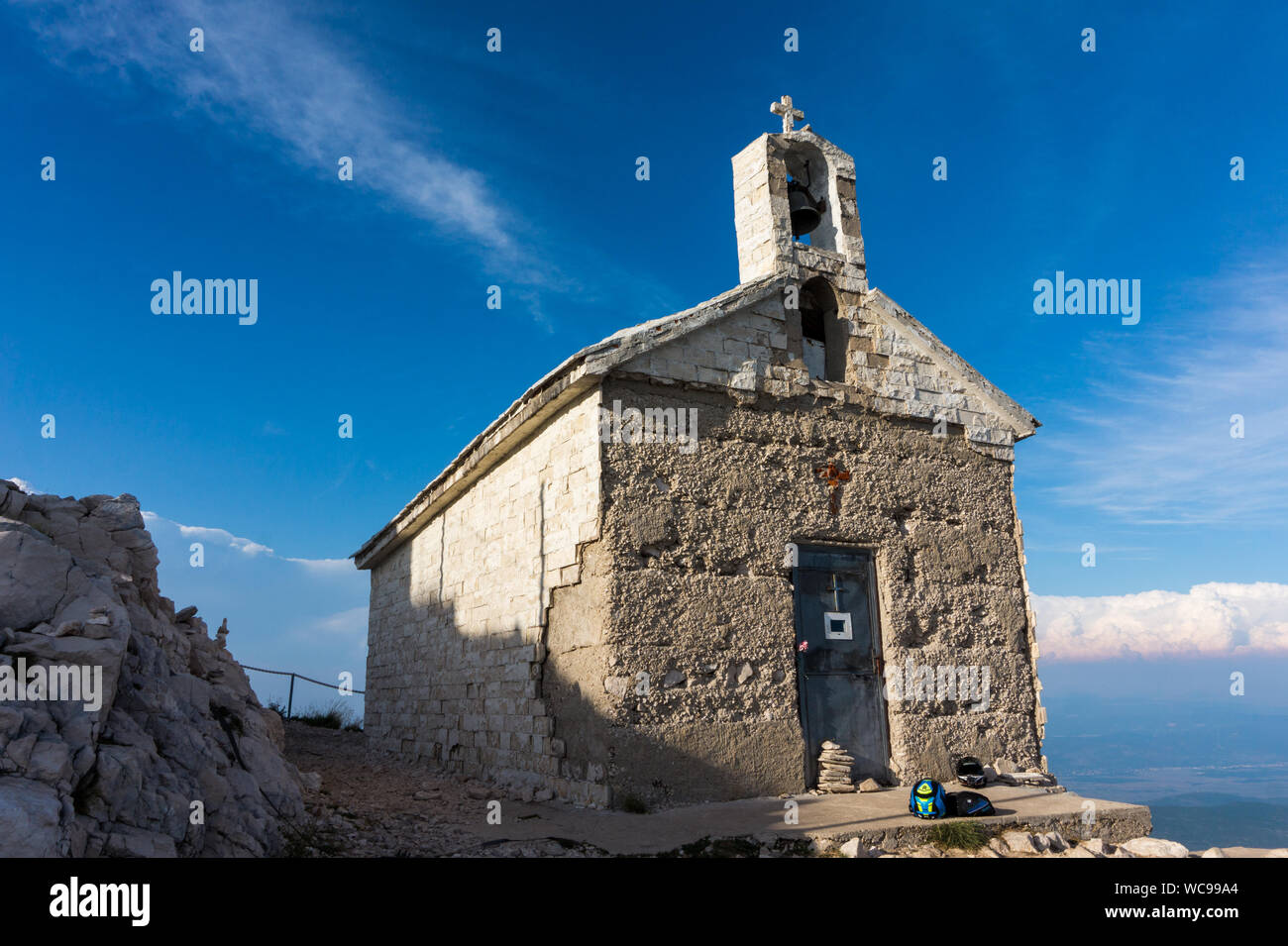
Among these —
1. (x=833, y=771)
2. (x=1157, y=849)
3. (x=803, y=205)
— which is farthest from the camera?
(x=803, y=205)

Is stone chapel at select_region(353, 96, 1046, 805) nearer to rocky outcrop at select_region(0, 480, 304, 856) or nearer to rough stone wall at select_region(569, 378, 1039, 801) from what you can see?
rough stone wall at select_region(569, 378, 1039, 801)

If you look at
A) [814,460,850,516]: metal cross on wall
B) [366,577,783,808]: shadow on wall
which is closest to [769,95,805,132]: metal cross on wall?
[814,460,850,516]: metal cross on wall

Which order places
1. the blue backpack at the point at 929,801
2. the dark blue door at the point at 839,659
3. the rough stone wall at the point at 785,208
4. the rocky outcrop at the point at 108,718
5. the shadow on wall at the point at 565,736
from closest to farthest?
the rocky outcrop at the point at 108,718 → the blue backpack at the point at 929,801 → the shadow on wall at the point at 565,736 → the dark blue door at the point at 839,659 → the rough stone wall at the point at 785,208

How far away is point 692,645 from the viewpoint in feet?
23.5

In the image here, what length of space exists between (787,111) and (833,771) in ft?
23.8

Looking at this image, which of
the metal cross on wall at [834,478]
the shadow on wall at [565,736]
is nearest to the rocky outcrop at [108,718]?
the shadow on wall at [565,736]

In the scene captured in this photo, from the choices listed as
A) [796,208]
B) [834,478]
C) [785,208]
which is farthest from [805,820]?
[796,208]

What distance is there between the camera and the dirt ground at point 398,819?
18.9 ft

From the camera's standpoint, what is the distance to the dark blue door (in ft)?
25.2

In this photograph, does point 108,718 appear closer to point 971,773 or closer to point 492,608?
point 492,608

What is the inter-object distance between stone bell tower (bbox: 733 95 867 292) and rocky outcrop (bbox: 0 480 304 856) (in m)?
6.44

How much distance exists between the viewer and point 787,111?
9.51 metres

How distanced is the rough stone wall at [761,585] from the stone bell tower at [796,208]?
107cm

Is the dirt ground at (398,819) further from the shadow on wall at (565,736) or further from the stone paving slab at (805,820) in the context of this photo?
the shadow on wall at (565,736)
